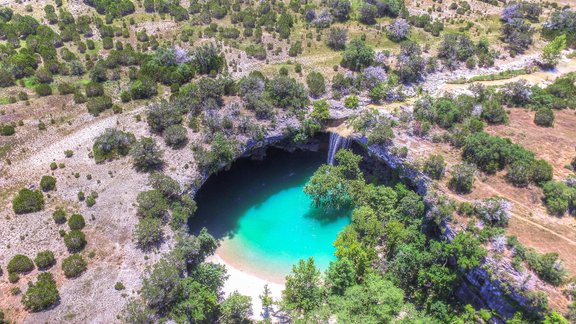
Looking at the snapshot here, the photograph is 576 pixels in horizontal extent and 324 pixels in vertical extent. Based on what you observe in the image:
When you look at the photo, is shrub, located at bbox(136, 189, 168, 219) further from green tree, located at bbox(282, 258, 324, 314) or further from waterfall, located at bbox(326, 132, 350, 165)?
waterfall, located at bbox(326, 132, 350, 165)

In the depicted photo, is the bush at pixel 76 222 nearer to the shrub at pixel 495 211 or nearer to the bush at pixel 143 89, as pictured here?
the bush at pixel 143 89

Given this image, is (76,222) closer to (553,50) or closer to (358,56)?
(358,56)

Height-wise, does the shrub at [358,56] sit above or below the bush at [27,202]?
above

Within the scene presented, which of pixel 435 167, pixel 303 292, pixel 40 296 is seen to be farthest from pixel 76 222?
pixel 435 167

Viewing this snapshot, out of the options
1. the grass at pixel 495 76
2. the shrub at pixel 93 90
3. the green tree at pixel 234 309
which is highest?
the grass at pixel 495 76

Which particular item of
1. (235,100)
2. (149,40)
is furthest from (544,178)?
(149,40)

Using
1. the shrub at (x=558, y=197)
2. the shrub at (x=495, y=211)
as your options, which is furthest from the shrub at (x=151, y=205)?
the shrub at (x=558, y=197)
